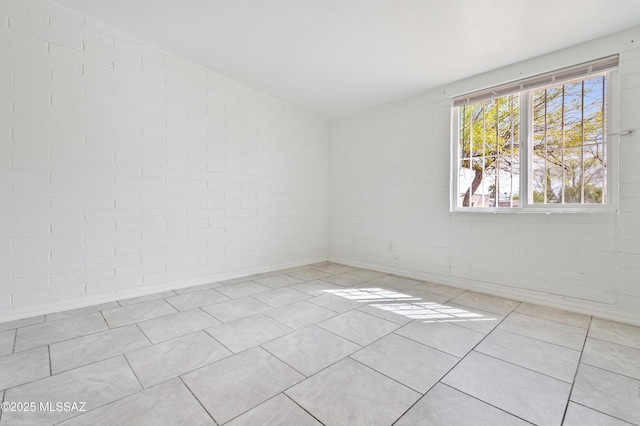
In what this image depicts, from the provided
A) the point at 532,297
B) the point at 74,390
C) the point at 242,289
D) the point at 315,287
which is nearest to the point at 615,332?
the point at 532,297

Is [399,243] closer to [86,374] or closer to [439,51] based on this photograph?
[439,51]

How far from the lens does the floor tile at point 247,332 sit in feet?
6.80

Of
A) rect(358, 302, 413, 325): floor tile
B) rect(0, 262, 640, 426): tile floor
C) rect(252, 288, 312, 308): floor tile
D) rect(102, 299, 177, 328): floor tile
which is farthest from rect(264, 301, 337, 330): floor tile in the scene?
rect(102, 299, 177, 328): floor tile

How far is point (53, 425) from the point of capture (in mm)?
1289

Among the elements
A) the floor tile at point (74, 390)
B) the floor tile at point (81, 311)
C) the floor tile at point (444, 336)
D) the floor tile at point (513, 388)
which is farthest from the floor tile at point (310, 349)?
the floor tile at point (81, 311)

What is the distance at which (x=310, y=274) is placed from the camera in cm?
420

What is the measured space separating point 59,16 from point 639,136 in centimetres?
536

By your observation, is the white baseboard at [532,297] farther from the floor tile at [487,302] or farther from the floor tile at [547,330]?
the floor tile at [547,330]

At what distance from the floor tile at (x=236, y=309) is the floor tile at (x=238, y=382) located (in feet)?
2.37

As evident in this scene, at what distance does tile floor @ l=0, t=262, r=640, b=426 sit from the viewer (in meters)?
1.38

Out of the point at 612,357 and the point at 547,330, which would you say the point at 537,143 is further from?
the point at 612,357

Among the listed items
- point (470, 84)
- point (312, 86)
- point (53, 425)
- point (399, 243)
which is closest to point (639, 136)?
point (470, 84)

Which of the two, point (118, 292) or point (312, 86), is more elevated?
point (312, 86)

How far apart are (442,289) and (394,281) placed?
613 millimetres
